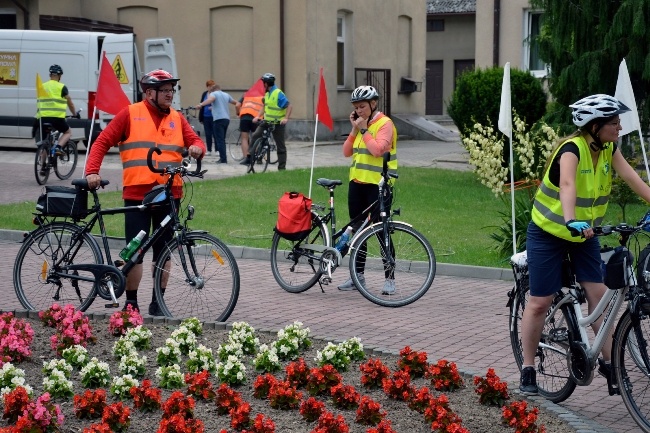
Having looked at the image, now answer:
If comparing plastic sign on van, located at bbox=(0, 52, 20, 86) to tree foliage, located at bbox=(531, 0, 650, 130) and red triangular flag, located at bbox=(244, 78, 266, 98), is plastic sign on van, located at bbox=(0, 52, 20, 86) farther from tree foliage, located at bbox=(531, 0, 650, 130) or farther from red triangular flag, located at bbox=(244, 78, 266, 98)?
tree foliage, located at bbox=(531, 0, 650, 130)

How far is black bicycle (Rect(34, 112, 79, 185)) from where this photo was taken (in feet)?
65.7

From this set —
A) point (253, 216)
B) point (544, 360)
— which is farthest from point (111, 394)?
point (253, 216)

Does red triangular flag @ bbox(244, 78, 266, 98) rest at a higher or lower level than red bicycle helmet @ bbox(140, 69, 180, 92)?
lower

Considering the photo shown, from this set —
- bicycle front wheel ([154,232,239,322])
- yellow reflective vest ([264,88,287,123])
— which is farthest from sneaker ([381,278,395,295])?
yellow reflective vest ([264,88,287,123])

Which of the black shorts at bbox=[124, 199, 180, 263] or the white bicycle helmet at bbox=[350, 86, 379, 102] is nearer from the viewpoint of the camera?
the black shorts at bbox=[124, 199, 180, 263]

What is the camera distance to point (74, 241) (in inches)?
362

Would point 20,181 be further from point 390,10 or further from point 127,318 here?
point 390,10

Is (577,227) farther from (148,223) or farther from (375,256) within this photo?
(375,256)

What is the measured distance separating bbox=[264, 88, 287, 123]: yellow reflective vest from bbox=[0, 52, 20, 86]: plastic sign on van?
6.74 metres

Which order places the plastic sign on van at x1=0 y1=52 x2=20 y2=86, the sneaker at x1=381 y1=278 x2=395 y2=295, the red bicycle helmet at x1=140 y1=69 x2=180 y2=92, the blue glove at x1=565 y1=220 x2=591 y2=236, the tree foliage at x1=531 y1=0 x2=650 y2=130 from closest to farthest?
the blue glove at x1=565 y1=220 x2=591 y2=236
the red bicycle helmet at x1=140 y1=69 x2=180 y2=92
the sneaker at x1=381 y1=278 x2=395 y2=295
the tree foliage at x1=531 y1=0 x2=650 y2=130
the plastic sign on van at x1=0 y1=52 x2=20 y2=86

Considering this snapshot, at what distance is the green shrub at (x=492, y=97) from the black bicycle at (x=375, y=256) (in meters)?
10.4

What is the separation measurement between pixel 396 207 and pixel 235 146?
12.4 metres

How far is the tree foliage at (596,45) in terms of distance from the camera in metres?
17.5

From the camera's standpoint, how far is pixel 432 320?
9.48m
